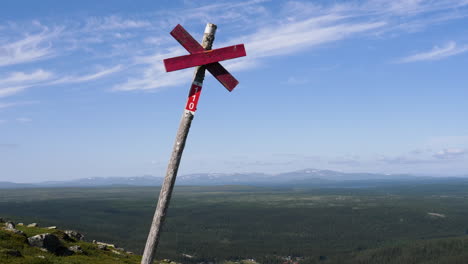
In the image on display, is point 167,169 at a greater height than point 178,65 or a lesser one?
lesser

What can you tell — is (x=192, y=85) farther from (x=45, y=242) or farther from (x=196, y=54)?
(x=45, y=242)

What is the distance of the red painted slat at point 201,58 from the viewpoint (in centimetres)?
1081

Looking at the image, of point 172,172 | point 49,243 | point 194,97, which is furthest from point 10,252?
point 194,97

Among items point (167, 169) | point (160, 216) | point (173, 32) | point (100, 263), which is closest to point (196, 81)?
point (173, 32)

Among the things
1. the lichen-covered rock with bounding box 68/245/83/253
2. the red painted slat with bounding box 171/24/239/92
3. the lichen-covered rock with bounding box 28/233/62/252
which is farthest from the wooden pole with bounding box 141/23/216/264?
the lichen-covered rock with bounding box 68/245/83/253

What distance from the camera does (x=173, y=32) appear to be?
35.3ft

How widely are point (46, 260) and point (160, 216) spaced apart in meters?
17.8

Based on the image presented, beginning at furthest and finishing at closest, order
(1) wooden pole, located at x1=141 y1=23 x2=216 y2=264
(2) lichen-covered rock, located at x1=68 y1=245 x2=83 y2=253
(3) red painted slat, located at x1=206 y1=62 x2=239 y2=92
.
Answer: (2) lichen-covered rock, located at x1=68 y1=245 x2=83 y2=253 → (3) red painted slat, located at x1=206 y1=62 x2=239 y2=92 → (1) wooden pole, located at x1=141 y1=23 x2=216 y2=264

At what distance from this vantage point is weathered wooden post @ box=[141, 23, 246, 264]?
10.6 m

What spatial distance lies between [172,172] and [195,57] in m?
3.35

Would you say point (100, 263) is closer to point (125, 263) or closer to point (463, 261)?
point (125, 263)

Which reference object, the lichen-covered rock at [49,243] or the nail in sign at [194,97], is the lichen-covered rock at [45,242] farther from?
the nail in sign at [194,97]

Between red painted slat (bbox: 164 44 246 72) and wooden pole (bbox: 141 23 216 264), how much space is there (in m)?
0.24

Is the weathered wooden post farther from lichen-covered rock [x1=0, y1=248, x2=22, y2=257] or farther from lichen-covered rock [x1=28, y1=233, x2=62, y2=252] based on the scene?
lichen-covered rock [x1=28, y1=233, x2=62, y2=252]
